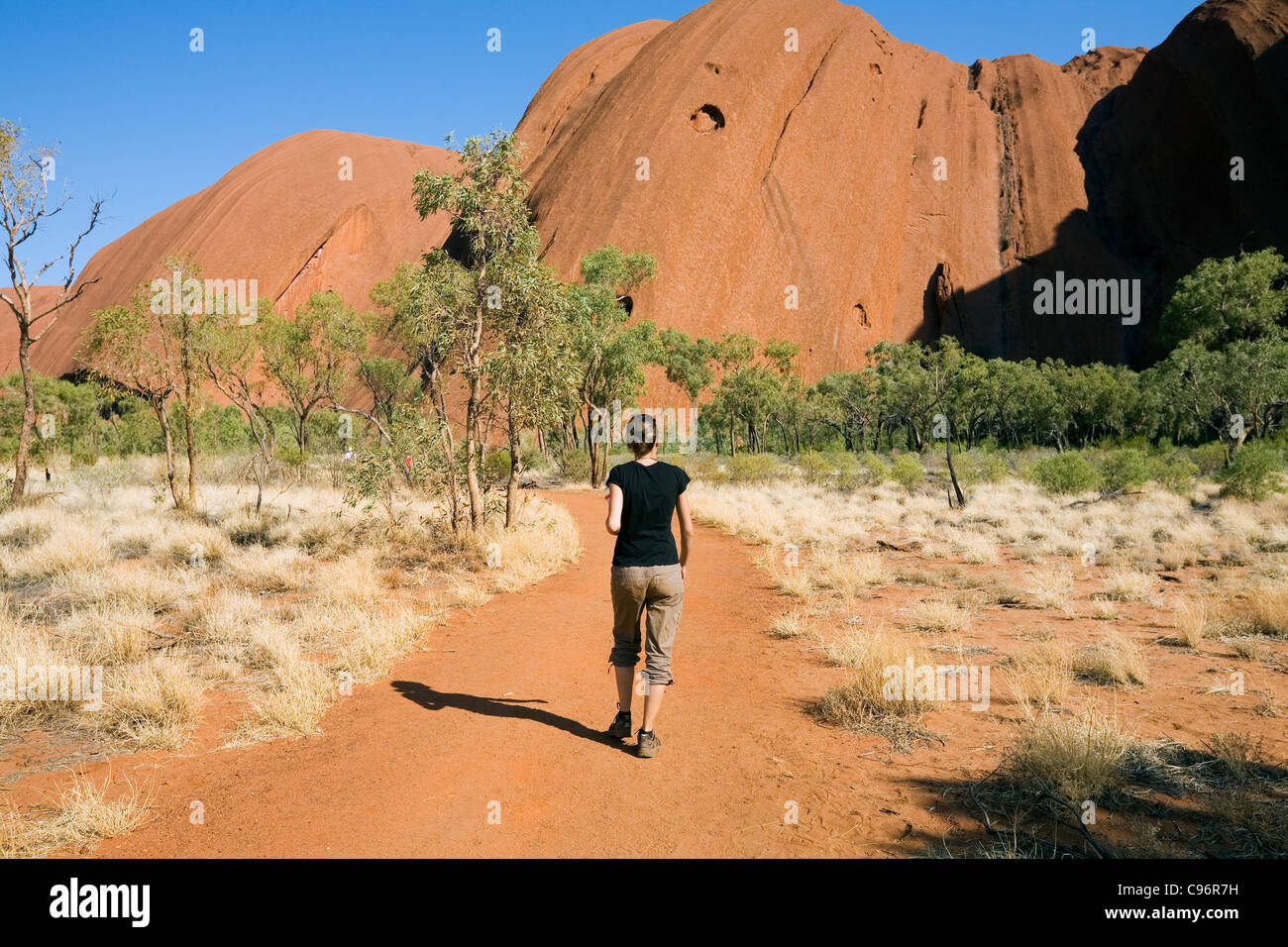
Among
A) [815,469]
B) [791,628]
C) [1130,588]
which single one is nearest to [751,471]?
[815,469]

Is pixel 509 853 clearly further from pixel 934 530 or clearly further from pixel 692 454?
pixel 692 454

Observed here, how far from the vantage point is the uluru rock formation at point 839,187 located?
57.3m

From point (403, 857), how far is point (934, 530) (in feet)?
46.3

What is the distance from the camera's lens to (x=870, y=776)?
4.32m

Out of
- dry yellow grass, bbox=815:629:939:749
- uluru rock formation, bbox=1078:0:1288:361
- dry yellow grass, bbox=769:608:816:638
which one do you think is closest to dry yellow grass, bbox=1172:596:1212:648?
dry yellow grass, bbox=815:629:939:749

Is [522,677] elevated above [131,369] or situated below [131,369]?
below

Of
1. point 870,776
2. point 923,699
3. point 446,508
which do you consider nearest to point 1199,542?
point 923,699

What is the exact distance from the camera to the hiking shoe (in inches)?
187

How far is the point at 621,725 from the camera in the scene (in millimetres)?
4762

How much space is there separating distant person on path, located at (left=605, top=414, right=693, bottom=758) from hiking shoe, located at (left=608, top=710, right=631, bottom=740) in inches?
8.0

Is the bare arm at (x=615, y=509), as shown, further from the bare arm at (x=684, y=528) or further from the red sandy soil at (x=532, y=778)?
the red sandy soil at (x=532, y=778)

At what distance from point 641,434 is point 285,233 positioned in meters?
77.8

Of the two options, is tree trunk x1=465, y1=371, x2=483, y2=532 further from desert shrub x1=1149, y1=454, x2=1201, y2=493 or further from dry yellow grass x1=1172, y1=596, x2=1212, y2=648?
desert shrub x1=1149, y1=454, x2=1201, y2=493

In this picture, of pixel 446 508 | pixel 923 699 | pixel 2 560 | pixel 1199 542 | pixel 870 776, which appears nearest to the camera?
pixel 870 776
